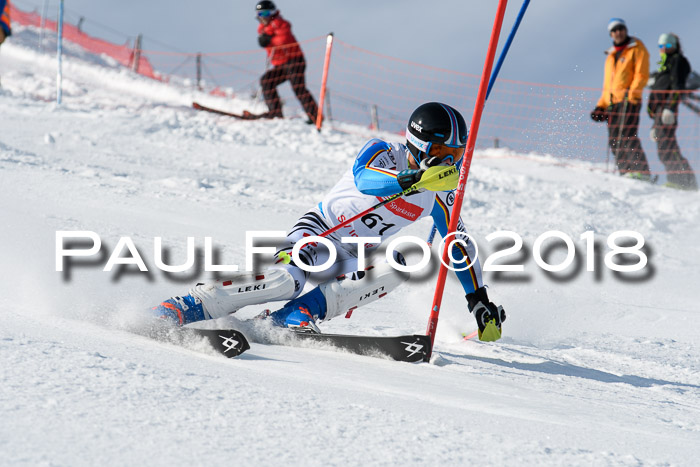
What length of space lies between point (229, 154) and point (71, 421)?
8296 mm

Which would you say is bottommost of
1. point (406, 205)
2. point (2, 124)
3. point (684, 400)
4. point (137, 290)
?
point (684, 400)

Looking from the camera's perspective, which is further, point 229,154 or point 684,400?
point 229,154

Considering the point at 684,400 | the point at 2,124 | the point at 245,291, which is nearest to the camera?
the point at 684,400

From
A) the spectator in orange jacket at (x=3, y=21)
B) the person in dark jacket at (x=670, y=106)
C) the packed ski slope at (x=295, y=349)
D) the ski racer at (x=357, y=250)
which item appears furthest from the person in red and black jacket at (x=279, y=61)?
the ski racer at (x=357, y=250)

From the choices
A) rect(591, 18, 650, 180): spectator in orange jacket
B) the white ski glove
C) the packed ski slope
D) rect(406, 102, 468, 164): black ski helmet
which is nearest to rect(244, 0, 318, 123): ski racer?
the packed ski slope

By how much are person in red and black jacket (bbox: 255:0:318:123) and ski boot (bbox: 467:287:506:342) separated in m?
8.34

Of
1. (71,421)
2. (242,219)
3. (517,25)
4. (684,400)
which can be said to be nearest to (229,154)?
(242,219)

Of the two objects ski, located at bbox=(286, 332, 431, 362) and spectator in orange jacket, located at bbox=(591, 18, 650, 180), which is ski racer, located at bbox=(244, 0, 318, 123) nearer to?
spectator in orange jacket, located at bbox=(591, 18, 650, 180)

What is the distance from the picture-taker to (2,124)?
9898mm

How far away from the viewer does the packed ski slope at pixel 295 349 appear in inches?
77.1

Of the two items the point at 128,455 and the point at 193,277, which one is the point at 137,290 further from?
the point at 128,455

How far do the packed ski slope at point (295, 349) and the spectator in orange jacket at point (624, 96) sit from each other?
2.11ft

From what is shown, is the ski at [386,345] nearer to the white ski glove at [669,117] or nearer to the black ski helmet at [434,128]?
the black ski helmet at [434,128]

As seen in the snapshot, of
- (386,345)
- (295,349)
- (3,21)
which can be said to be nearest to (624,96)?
(3,21)
